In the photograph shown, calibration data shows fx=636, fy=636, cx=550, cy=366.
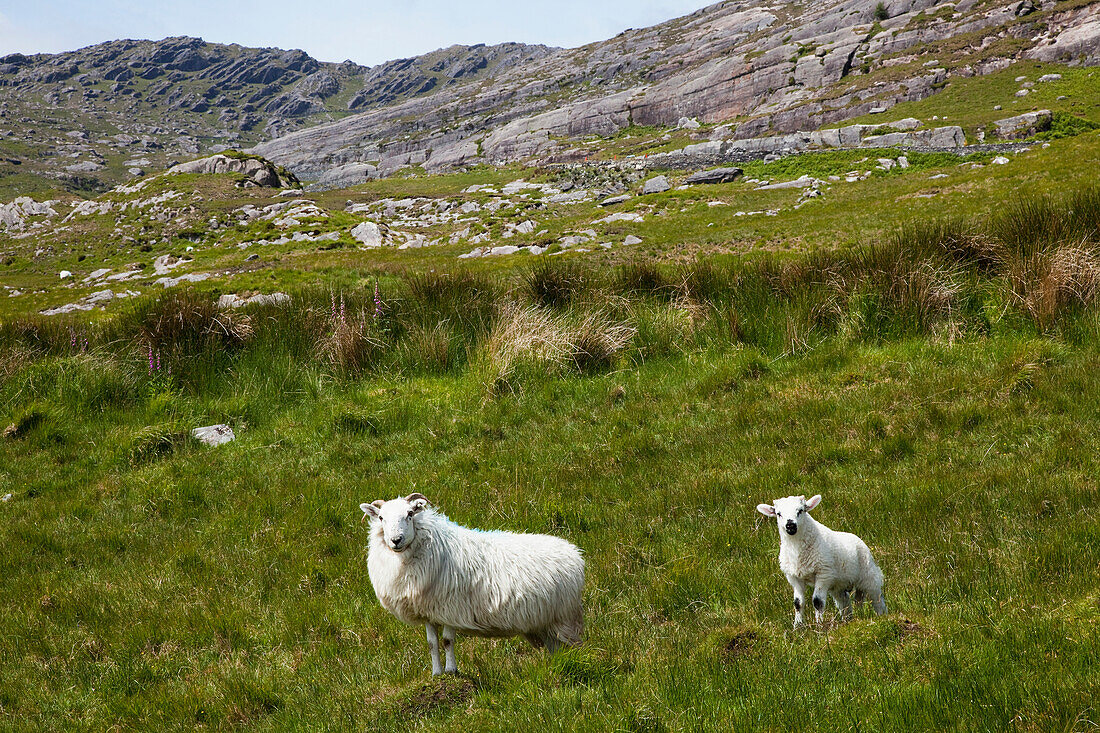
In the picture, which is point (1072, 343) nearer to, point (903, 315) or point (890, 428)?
point (903, 315)

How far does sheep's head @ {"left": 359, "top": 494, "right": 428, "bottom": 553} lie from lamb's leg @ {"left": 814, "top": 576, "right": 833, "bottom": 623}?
271 cm

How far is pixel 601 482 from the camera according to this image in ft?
25.1

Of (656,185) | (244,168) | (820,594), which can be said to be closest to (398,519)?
(820,594)

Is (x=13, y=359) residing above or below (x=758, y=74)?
below

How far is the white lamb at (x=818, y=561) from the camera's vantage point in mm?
4281

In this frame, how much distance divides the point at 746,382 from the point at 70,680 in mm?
8898

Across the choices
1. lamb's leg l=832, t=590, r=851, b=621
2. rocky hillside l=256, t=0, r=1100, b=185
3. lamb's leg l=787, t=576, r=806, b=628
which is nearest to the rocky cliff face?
rocky hillside l=256, t=0, r=1100, b=185

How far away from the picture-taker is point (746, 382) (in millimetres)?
10148

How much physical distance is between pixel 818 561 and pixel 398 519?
2790 millimetres

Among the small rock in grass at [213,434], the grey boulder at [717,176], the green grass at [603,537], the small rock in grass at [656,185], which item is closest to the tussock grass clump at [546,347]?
the green grass at [603,537]

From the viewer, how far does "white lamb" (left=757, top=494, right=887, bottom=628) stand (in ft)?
14.0

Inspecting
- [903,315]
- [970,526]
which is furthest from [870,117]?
[970,526]

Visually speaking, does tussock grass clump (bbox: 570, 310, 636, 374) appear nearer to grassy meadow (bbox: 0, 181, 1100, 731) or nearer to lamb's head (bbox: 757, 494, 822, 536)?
grassy meadow (bbox: 0, 181, 1100, 731)

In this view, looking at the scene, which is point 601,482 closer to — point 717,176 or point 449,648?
point 449,648
